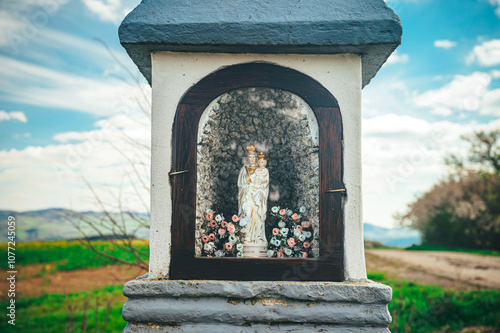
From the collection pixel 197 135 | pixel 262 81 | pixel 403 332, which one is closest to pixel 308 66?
pixel 262 81

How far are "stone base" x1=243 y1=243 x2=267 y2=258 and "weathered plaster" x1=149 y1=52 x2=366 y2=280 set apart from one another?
2.94 feet

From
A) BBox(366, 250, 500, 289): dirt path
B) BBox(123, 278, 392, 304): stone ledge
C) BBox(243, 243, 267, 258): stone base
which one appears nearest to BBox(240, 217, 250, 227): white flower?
BBox(243, 243, 267, 258): stone base

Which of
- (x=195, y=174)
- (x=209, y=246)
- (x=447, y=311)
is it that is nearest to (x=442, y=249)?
(x=447, y=311)

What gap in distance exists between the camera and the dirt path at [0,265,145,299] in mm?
9938

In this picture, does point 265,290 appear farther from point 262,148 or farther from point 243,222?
point 262,148

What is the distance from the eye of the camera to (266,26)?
133 inches

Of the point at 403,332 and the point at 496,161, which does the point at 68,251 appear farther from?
the point at 496,161

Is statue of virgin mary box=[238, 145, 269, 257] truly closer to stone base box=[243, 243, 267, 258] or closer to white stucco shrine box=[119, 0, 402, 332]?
stone base box=[243, 243, 267, 258]

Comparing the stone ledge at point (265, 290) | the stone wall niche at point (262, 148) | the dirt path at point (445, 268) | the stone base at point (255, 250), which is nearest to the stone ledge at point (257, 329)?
the stone ledge at point (265, 290)

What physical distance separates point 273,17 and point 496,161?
1533cm

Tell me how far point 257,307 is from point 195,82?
214cm

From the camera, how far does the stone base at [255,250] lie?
13.0 feet

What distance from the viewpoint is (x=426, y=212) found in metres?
15.7

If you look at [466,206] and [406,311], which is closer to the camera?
[406,311]
